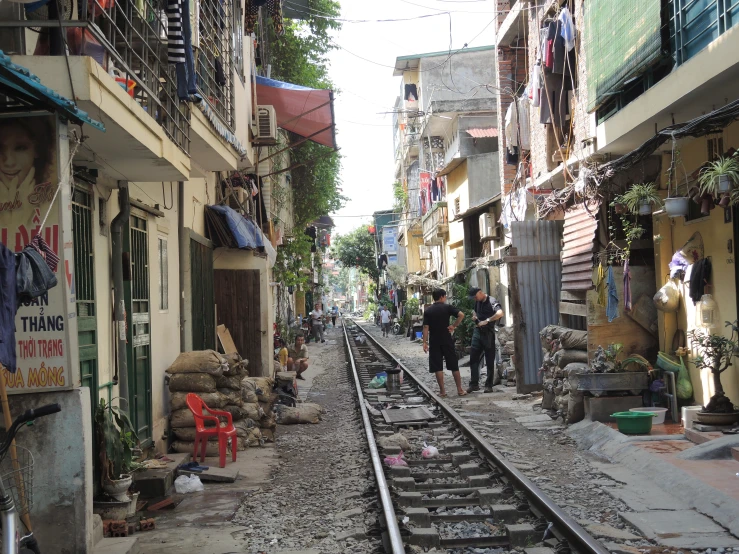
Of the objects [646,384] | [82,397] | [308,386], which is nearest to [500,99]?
[308,386]

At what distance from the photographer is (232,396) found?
10086 millimetres

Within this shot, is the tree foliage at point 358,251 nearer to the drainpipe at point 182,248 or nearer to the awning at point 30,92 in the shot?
the drainpipe at point 182,248

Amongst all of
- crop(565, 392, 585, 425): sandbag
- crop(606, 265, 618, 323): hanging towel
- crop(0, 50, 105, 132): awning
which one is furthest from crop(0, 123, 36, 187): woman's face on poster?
crop(606, 265, 618, 323): hanging towel

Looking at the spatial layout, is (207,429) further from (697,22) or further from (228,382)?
(697,22)

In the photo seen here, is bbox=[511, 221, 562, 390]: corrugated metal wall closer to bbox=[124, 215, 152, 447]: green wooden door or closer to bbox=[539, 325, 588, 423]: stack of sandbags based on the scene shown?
bbox=[539, 325, 588, 423]: stack of sandbags

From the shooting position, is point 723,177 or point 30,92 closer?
point 30,92

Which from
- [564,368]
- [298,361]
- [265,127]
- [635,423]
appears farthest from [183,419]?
[298,361]

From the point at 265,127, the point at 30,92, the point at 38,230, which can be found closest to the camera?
the point at 30,92

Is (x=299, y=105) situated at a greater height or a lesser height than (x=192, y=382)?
greater

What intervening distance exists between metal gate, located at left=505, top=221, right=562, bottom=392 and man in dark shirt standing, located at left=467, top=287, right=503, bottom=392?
496mm

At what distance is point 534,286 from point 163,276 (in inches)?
277

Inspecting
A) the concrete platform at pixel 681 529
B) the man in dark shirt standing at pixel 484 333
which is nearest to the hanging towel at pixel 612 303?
the man in dark shirt standing at pixel 484 333

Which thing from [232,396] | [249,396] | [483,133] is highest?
[483,133]

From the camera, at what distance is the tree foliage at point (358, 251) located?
7512 cm
